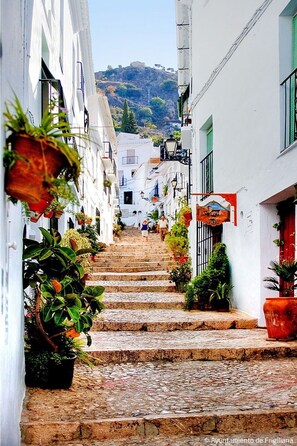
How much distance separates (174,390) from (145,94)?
441 ft

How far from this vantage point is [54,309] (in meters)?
5.57

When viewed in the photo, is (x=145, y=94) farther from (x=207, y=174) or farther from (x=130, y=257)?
(x=207, y=174)

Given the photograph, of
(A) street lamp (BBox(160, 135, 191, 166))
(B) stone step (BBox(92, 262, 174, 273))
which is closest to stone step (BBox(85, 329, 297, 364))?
(A) street lamp (BBox(160, 135, 191, 166))

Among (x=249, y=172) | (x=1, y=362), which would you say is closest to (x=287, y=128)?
(x=249, y=172)

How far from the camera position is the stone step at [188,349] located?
296 inches

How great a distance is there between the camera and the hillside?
11481 cm

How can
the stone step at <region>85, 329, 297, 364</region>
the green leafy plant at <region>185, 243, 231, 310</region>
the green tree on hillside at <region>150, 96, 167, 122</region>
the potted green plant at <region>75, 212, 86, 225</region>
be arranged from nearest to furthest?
the stone step at <region>85, 329, 297, 364</region>
the green leafy plant at <region>185, 243, 231, 310</region>
the potted green plant at <region>75, 212, 86, 225</region>
the green tree on hillside at <region>150, 96, 167, 122</region>

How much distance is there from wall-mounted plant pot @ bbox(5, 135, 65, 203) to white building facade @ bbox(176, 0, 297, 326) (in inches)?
206

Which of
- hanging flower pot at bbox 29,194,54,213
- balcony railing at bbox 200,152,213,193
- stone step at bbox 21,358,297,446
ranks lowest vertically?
stone step at bbox 21,358,297,446

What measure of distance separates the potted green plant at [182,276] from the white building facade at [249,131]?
0.44m

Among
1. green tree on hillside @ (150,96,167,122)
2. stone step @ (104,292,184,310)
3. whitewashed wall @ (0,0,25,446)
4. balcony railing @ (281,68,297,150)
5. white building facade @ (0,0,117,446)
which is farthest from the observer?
green tree on hillside @ (150,96,167,122)

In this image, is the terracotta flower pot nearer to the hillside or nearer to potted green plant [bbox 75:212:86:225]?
potted green plant [bbox 75:212:86:225]

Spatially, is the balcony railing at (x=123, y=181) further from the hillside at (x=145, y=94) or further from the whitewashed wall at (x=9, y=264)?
the whitewashed wall at (x=9, y=264)

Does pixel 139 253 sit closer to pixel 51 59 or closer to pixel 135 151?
pixel 51 59
